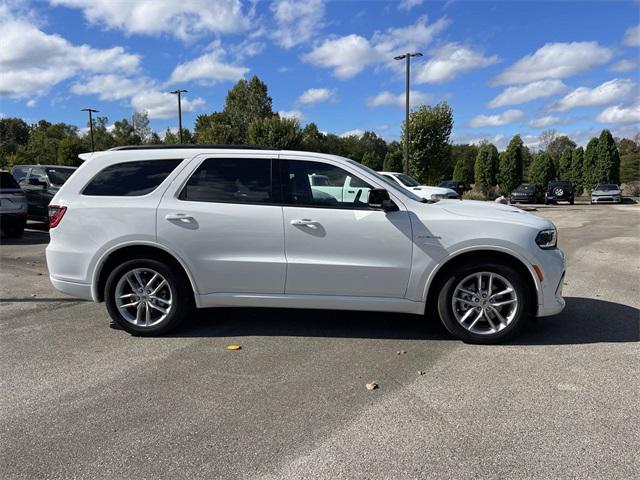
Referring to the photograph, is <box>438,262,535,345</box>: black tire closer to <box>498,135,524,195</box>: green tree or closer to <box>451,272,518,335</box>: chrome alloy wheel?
<box>451,272,518,335</box>: chrome alloy wheel

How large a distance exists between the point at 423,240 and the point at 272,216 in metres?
1.41

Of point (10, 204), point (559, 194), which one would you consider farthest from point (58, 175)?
point (559, 194)

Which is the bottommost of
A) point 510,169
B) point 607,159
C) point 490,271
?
point 490,271

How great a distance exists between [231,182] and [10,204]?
9251 mm

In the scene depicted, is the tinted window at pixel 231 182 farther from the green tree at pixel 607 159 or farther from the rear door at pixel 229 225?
the green tree at pixel 607 159

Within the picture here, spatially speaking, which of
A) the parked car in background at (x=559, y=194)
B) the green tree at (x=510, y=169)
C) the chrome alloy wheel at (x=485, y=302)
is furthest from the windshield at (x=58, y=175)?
the green tree at (x=510, y=169)

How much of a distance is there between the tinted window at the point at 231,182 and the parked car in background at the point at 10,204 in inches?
351

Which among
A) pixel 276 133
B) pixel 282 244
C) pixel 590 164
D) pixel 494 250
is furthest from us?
pixel 590 164

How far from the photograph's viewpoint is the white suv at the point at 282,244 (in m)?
4.57

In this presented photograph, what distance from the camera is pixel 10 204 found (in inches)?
455

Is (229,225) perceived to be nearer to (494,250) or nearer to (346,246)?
(346,246)

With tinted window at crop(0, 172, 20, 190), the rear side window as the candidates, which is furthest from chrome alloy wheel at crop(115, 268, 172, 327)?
tinted window at crop(0, 172, 20, 190)

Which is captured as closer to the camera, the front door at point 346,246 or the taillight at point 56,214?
the front door at point 346,246

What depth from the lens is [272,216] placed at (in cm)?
465
